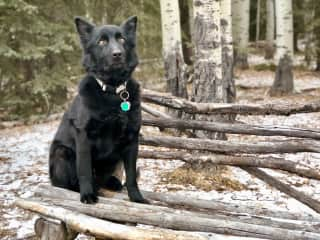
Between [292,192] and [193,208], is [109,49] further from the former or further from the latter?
[292,192]

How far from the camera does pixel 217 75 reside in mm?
6180

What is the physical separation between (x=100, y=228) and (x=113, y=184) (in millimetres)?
927

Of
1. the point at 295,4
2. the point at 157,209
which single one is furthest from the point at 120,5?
the point at 295,4

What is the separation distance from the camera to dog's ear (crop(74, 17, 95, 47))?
3.43 m

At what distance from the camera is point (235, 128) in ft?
14.4

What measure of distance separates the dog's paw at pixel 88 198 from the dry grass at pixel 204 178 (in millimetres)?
2696

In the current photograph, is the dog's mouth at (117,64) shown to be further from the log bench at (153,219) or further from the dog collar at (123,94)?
the log bench at (153,219)

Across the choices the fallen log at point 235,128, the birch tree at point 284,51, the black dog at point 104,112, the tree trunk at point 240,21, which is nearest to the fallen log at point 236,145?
the fallen log at point 235,128

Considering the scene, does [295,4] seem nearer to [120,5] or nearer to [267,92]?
[267,92]

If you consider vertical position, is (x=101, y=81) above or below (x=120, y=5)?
below

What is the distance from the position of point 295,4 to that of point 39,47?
14044mm

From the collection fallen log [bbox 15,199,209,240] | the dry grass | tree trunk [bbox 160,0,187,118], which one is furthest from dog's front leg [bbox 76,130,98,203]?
tree trunk [bbox 160,0,187,118]

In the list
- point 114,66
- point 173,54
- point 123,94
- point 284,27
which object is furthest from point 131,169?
point 284,27

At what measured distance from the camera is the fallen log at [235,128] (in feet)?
13.5
